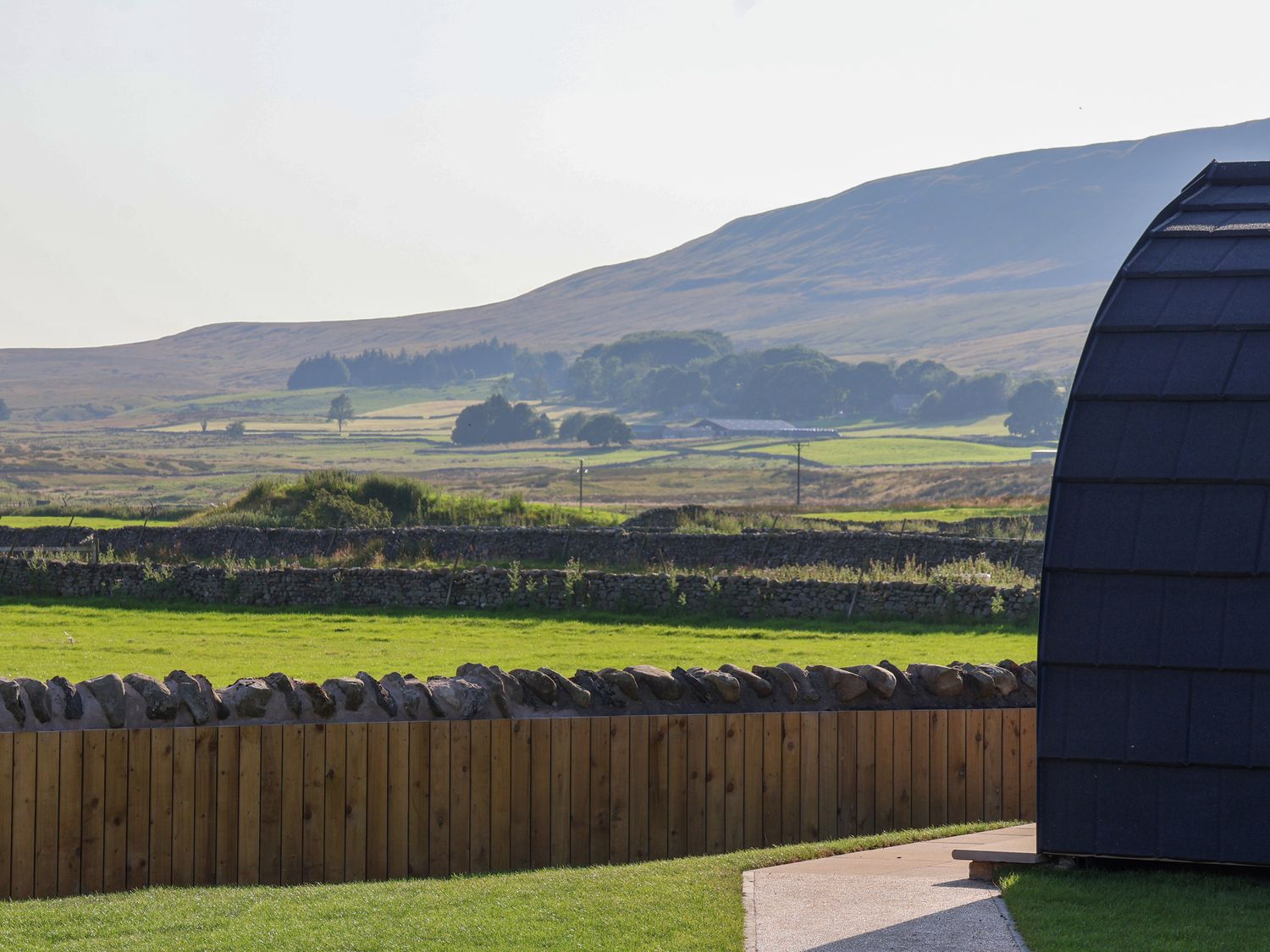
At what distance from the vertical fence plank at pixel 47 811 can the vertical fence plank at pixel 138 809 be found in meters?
0.47

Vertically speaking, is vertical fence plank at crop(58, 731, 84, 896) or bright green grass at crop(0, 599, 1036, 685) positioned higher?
vertical fence plank at crop(58, 731, 84, 896)

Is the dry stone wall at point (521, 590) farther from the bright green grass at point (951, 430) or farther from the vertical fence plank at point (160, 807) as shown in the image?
the bright green grass at point (951, 430)

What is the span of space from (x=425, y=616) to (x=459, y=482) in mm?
102677

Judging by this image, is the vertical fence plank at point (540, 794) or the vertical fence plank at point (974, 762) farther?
the vertical fence plank at point (974, 762)

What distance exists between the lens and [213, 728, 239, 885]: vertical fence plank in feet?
35.0

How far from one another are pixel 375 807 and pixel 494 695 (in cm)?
134

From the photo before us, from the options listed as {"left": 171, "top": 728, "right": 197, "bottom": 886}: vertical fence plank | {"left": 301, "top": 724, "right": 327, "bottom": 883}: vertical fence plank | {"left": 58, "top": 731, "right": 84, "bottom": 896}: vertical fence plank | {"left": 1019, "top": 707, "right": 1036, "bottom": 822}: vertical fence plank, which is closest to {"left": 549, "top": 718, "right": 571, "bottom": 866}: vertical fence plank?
{"left": 301, "top": 724, "right": 327, "bottom": 883}: vertical fence plank

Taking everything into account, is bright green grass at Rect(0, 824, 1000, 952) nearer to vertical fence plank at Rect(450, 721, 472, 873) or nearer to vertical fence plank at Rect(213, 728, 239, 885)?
vertical fence plank at Rect(213, 728, 239, 885)

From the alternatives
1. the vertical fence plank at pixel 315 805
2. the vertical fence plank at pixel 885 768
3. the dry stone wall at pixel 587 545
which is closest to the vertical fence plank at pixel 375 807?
the vertical fence plank at pixel 315 805

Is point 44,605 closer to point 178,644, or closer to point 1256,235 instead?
point 178,644

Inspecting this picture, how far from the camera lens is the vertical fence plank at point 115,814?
10391 mm

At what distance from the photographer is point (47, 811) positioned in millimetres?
10281

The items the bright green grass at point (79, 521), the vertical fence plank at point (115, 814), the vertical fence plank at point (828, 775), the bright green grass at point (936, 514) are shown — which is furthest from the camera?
the bright green grass at point (79, 521)

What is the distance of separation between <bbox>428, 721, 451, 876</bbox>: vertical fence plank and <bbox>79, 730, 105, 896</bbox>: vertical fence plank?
2.23 meters
